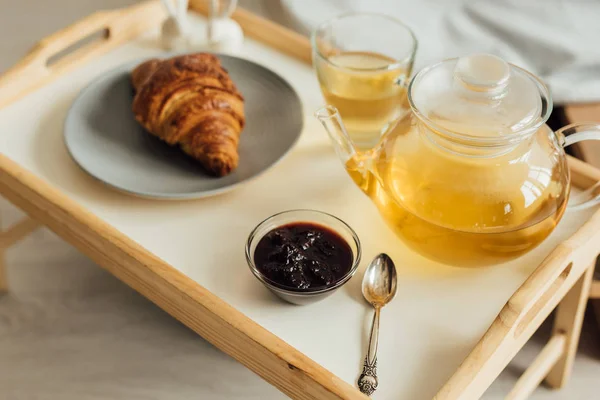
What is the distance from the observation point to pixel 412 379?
840 millimetres

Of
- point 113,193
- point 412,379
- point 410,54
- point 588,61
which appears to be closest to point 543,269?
point 412,379

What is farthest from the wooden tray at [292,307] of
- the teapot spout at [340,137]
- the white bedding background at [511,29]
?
the white bedding background at [511,29]

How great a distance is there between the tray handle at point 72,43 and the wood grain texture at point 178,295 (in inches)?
8.0

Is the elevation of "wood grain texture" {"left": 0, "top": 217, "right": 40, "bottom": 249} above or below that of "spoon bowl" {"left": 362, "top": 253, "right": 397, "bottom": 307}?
below

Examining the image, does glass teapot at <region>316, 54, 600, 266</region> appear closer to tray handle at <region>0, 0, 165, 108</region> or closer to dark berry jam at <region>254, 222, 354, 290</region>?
dark berry jam at <region>254, 222, 354, 290</region>

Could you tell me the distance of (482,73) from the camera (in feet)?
2.79

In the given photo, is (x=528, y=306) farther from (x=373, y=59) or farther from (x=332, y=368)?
(x=373, y=59)

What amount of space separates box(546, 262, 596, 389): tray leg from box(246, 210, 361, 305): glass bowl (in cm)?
42

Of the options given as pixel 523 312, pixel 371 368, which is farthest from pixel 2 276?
pixel 523 312

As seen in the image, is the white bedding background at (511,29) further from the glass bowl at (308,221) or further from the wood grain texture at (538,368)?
the glass bowl at (308,221)

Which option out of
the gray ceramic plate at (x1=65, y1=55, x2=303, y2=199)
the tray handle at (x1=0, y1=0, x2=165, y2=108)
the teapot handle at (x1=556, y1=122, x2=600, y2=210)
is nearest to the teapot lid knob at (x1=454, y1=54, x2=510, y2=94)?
the teapot handle at (x1=556, y1=122, x2=600, y2=210)

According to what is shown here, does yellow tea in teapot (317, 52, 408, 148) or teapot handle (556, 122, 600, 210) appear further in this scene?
yellow tea in teapot (317, 52, 408, 148)

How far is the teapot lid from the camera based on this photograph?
0.84 metres

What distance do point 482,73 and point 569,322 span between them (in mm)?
589
